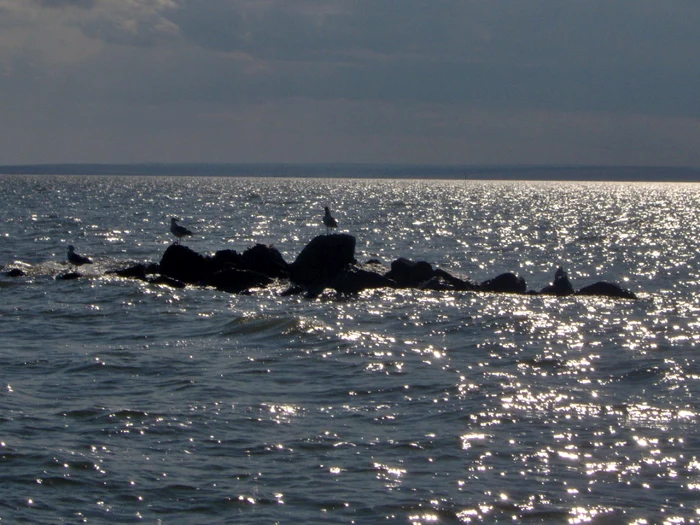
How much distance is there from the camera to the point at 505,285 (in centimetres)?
2752

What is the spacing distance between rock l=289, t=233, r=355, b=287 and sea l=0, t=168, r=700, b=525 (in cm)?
81

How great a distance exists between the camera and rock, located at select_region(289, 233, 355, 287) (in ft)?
89.9

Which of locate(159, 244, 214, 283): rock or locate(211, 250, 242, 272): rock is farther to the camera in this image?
locate(211, 250, 242, 272): rock

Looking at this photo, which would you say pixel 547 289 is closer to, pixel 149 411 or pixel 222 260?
pixel 222 260

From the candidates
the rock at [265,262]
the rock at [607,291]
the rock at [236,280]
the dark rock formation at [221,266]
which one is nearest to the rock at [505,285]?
the rock at [607,291]

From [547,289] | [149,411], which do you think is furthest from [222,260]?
[149,411]

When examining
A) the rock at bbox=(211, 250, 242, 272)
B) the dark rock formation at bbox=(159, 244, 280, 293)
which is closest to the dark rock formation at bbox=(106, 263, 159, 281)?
the dark rock formation at bbox=(159, 244, 280, 293)

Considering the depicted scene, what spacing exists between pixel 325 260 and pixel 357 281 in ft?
4.17

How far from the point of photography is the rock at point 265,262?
28.5m

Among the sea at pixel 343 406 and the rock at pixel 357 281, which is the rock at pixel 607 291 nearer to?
the sea at pixel 343 406

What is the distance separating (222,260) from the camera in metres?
28.7

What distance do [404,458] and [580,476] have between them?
1989 millimetres

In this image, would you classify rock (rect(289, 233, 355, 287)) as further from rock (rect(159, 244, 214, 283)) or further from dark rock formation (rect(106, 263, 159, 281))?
dark rock formation (rect(106, 263, 159, 281))

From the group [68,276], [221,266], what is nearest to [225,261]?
[221,266]
